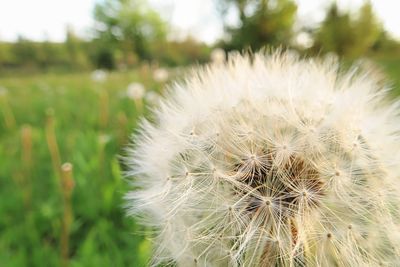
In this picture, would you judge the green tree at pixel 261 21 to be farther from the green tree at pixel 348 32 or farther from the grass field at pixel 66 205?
the grass field at pixel 66 205

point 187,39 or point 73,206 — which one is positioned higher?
point 73,206

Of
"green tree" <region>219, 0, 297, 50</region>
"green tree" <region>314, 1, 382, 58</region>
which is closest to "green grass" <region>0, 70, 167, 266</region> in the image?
"green tree" <region>314, 1, 382, 58</region>

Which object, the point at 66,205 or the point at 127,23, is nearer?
the point at 66,205

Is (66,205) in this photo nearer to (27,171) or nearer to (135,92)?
(27,171)

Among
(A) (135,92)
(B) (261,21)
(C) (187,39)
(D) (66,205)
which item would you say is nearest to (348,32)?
(B) (261,21)

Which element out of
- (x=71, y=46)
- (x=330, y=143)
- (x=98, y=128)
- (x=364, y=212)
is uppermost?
(x=330, y=143)

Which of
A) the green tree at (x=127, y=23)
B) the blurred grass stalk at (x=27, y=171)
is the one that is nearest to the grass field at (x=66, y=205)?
the blurred grass stalk at (x=27, y=171)

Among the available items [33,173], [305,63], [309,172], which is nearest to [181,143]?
[309,172]

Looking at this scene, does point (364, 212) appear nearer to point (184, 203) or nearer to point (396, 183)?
point (396, 183)
